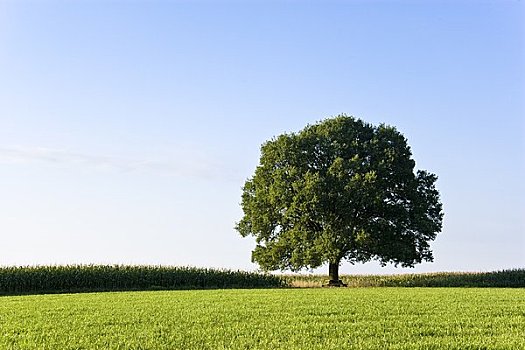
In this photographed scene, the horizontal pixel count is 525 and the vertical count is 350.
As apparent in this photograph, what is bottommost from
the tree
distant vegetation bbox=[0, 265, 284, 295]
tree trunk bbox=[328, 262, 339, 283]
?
distant vegetation bbox=[0, 265, 284, 295]

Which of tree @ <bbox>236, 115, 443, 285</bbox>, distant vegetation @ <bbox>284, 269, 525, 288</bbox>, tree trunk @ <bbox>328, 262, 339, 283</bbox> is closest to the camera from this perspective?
tree @ <bbox>236, 115, 443, 285</bbox>

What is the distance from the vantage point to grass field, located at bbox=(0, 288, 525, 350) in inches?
520

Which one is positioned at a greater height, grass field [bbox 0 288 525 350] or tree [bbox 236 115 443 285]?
tree [bbox 236 115 443 285]

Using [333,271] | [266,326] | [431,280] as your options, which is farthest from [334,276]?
[266,326]

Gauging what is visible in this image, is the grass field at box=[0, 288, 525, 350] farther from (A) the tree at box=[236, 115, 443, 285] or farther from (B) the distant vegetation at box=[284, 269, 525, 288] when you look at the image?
(B) the distant vegetation at box=[284, 269, 525, 288]

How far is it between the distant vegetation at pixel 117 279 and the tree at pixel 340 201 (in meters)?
2.55

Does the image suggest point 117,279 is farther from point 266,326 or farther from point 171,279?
point 266,326

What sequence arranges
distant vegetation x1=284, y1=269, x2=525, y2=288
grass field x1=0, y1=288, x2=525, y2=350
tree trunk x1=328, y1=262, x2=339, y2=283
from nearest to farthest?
1. grass field x1=0, y1=288, x2=525, y2=350
2. tree trunk x1=328, y1=262, x2=339, y2=283
3. distant vegetation x1=284, y1=269, x2=525, y2=288

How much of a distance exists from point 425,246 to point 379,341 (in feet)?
118

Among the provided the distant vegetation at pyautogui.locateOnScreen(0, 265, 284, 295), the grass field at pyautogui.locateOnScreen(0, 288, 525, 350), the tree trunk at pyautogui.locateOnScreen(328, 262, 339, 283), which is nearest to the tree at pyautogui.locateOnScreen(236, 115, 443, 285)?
the tree trunk at pyautogui.locateOnScreen(328, 262, 339, 283)

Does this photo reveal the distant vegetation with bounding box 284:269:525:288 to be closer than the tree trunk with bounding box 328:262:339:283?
No

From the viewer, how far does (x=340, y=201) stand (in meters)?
45.8

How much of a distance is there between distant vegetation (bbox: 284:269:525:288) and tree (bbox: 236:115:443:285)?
3331 millimetres

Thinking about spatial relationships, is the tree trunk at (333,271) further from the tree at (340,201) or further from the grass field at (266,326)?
the grass field at (266,326)
